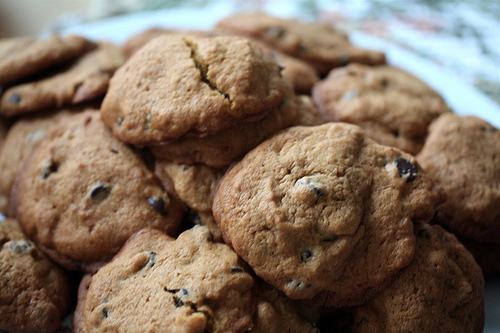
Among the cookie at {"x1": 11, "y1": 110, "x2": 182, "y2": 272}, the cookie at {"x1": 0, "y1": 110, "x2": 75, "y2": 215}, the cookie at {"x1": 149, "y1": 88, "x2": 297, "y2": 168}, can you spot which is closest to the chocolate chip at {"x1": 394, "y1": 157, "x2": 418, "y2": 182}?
the cookie at {"x1": 149, "y1": 88, "x2": 297, "y2": 168}

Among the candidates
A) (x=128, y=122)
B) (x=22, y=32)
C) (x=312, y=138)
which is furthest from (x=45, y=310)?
(x=22, y=32)

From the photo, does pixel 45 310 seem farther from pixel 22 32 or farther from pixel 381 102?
pixel 22 32

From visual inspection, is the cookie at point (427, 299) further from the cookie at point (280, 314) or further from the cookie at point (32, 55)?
the cookie at point (32, 55)

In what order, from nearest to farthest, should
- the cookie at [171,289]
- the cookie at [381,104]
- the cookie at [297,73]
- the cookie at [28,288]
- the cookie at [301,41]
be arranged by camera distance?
the cookie at [171,289]
the cookie at [28,288]
the cookie at [381,104]
the cookie at [297,73]
the cookie at [301,41]

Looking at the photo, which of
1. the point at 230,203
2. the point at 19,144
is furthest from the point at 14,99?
the point at 230,203

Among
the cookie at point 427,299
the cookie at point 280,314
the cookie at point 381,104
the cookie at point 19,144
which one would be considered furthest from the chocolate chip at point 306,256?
the cookie at point 19,144

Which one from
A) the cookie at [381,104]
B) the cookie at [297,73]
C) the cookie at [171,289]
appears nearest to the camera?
the cookie at [171,289]

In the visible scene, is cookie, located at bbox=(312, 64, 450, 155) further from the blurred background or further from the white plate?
the blurred background
